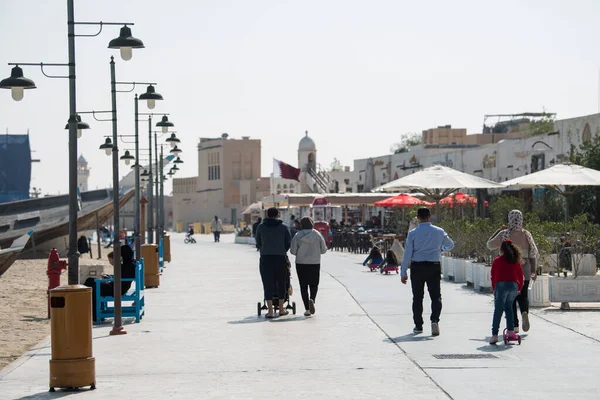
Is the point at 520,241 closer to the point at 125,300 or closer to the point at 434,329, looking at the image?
the point at 434,329

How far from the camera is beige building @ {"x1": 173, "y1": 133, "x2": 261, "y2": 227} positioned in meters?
132

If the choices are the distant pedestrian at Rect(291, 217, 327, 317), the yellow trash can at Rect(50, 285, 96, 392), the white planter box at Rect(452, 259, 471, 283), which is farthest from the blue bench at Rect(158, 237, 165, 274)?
the yellow trash can at Rect(50, 285, 96, 392)

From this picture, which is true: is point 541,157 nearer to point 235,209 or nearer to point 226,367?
point 226,367

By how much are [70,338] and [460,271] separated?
1445cm

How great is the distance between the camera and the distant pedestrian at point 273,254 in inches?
661

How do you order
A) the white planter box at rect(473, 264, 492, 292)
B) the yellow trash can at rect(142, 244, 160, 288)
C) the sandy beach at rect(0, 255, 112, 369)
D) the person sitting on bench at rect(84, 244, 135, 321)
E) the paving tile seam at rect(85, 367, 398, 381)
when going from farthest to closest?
the yellow trash can at rect(142, 244, 160, 288)
the white planter box at rect(473, 264, 492, 292)
the person sitting on bench at rect(84, 244, 135, 321)
the sandy beach at rect(0, 255, 112, 369)
the paving tile seam at rect(85, 367, 398, 381)

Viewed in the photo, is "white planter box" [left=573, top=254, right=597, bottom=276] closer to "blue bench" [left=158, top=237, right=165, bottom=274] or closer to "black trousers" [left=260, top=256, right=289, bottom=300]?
"black trousers" [left=260, top=256, right=289, bottom=300]

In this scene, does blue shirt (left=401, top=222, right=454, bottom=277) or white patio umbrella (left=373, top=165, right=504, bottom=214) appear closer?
blue shirt (left=401, top=222, right=454, bottom=277)

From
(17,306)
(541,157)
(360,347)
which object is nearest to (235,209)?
(541,157)

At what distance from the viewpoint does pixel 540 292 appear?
57.2 ft

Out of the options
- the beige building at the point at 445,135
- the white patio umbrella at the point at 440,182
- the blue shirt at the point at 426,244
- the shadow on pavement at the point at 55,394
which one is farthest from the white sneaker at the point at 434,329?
the beige building at the point at 445,135

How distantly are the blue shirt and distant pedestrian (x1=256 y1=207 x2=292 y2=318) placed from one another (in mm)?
2975

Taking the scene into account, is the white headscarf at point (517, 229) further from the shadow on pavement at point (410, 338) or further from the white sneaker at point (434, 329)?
the shadow on pavement at point (410, 338)

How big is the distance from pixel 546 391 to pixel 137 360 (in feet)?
15.3
